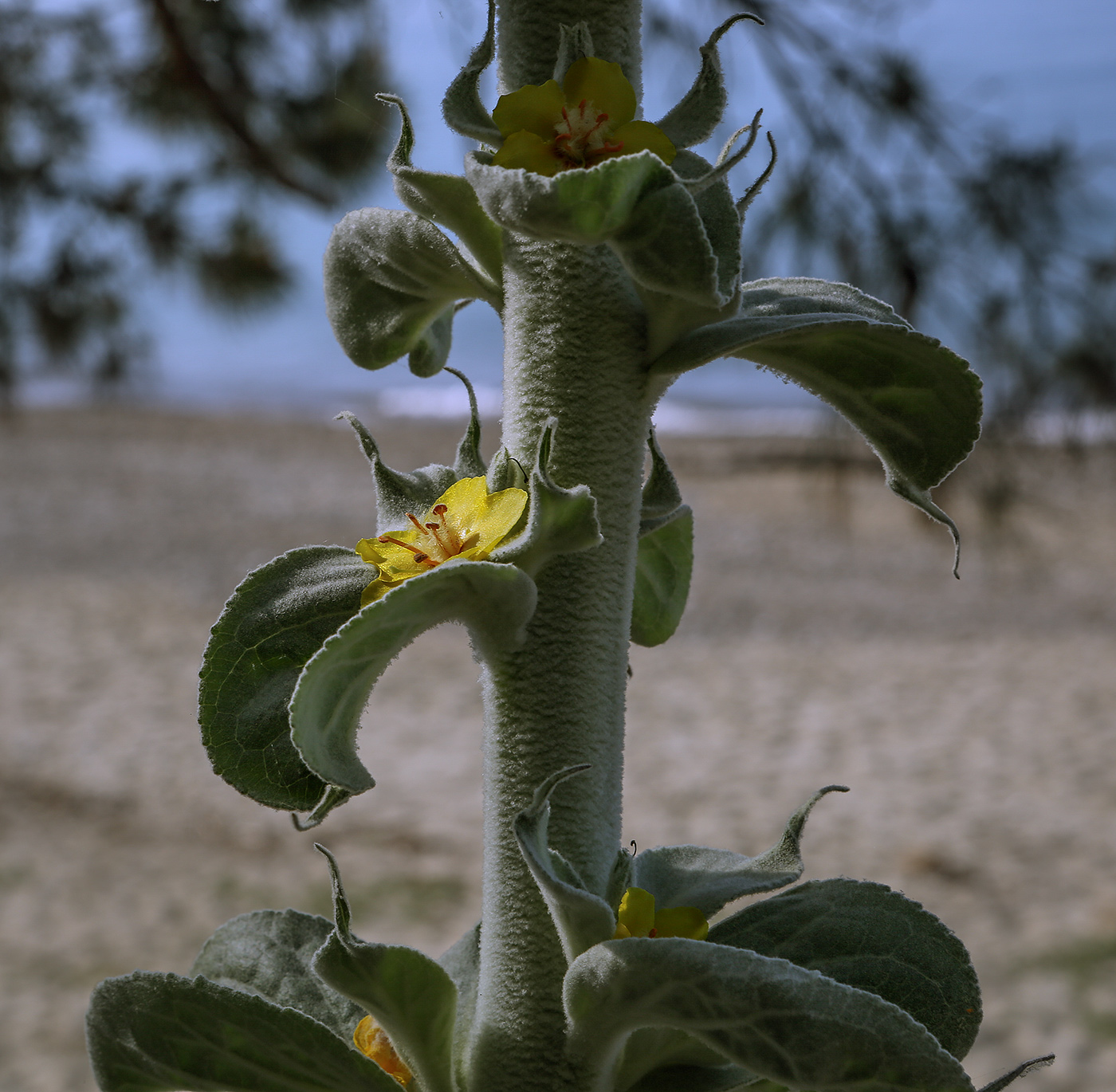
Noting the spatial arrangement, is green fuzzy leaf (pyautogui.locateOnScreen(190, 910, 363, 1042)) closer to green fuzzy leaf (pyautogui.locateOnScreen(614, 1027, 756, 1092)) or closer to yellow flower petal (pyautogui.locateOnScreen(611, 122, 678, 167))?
green fuzzy leaf (pyautogui.locateOnScreen(614, 1027, 756, 1092))

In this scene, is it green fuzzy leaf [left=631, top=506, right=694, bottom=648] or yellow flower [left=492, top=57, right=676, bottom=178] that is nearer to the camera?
yellow flower [left=492, top=57, right=676, bottom=178]

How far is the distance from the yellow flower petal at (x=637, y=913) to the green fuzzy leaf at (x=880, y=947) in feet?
0.12

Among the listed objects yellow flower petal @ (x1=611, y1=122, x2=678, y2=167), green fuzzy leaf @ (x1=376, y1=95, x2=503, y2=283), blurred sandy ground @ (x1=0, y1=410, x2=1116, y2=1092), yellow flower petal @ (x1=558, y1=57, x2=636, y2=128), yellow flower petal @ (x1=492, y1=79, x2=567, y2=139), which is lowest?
blurred sandy ground @ (x1=0, y1=410, x2=1116, y2=1092)

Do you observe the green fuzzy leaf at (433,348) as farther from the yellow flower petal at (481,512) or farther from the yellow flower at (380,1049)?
the yellow flower at (380,1049)

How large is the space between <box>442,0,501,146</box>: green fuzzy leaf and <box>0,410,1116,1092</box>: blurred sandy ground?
5.21 feet

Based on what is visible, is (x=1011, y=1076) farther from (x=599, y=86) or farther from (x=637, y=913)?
(x=599, y=86)

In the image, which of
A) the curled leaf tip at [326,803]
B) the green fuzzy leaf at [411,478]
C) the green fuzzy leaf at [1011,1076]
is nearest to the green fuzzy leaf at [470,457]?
the green fuzzy leaf at [411,478]

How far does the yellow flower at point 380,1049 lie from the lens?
38cm

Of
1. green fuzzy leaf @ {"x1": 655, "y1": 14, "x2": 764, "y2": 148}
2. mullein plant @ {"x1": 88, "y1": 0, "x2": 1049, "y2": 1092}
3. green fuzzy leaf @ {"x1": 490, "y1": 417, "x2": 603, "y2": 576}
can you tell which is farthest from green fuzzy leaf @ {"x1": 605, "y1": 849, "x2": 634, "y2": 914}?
green fuzzy leaf @ {"x1": 655, "y1": 14, "x2": 764, "y2": 148}

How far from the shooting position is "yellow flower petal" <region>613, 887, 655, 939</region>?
342 millimetres

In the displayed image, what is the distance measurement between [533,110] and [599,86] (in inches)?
0.7

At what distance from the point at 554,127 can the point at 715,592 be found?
469cm

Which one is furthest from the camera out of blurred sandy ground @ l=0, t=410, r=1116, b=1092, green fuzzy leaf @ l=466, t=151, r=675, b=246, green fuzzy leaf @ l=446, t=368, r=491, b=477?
blurred sandy ground @ l=0, t=410, r=1116, b=1092

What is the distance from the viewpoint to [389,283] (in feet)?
1.27
